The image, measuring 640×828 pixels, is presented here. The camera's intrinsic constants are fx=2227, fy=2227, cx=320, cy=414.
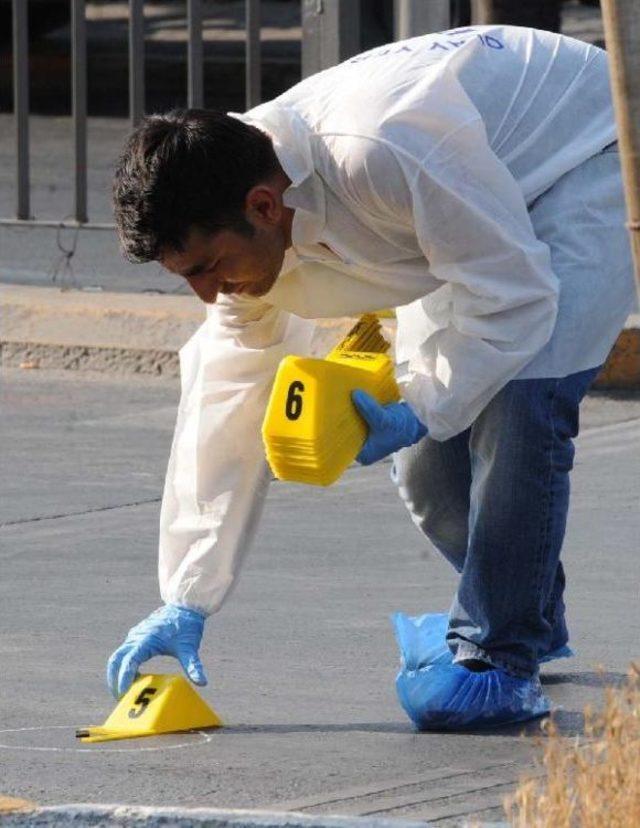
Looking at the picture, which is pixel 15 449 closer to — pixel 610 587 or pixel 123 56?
pixel 610 587

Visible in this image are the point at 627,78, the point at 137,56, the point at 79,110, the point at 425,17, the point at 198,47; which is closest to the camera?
the point at 627,78

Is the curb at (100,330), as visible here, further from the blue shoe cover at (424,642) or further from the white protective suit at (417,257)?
the white protective suit at (417,257)

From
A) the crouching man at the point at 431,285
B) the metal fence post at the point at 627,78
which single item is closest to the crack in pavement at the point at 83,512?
the crouching man at the point at 431,285

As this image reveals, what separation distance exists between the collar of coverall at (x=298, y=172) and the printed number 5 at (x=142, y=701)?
33.9 inches

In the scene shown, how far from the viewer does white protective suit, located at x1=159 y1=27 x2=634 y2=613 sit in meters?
3.68

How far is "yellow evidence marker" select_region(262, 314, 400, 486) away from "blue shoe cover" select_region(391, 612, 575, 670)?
509mm

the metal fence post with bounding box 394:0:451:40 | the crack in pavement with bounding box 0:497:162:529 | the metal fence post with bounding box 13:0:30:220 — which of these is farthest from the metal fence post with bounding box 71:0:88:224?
the crack in pavement with bounding box 0:497:162:529

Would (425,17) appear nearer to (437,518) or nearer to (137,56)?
(137,56)

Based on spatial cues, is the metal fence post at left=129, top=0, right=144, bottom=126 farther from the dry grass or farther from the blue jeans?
the dry grass

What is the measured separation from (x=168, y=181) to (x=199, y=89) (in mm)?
4638

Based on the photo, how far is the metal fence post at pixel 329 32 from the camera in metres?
7.89

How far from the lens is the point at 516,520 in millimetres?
3873

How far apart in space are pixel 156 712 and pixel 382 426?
67 centimetres

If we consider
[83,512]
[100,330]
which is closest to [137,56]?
[100,330]
